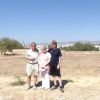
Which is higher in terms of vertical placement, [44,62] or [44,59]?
[44,59]

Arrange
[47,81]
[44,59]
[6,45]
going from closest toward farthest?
[44,59] < [47,81] < [6,45]

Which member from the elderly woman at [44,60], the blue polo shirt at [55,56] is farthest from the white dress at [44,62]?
the blue polo shirt at [55,56]

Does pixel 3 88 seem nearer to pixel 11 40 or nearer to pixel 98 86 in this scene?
pixel 98 86

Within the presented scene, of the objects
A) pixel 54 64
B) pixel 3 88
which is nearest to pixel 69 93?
pixel 54 64

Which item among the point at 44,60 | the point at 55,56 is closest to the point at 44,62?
the point at 44,60

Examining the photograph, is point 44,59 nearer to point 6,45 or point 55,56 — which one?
point 55,56

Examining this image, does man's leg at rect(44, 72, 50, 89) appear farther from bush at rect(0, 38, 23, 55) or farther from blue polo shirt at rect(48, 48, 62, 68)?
bush at rect(0, 38, 23, 55)

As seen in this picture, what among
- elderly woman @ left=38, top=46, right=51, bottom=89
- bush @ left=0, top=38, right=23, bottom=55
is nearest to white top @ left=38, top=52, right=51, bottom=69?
elderly woman @ left=38, top=46, right=51, bottom=89

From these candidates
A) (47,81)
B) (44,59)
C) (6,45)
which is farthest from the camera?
(6,45)

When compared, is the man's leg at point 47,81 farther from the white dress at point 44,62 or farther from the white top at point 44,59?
the white top at point 44,59

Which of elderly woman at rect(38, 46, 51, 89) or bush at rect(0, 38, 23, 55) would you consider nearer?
elderly woman at rect(38, 46, 51, 89)

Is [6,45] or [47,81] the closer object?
[47,81]

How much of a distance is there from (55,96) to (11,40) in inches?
1421

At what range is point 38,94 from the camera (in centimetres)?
1079
